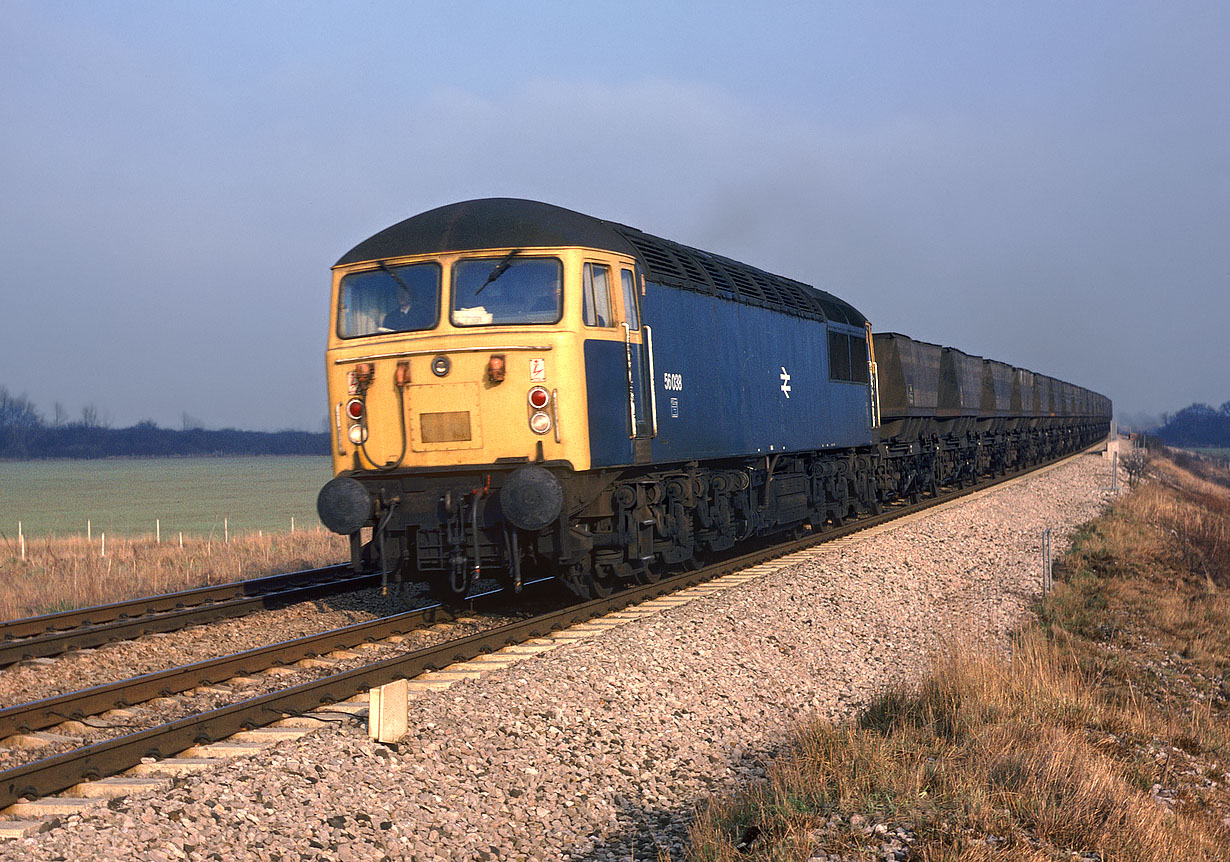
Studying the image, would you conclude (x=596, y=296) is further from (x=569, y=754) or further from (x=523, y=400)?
(x=569, y=754)

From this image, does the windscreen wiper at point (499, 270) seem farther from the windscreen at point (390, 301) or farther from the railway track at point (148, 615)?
the railway track at point (148, 615)

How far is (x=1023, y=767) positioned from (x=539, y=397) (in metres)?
5.08

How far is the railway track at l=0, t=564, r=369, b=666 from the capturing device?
9492 millimetres

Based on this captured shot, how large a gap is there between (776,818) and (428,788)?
1847 mm

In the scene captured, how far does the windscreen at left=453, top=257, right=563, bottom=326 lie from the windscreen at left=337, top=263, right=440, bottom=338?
25 cm

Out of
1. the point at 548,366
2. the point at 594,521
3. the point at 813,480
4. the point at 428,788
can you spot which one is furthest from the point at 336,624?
the point at 813,480

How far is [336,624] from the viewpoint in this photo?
11086 millimetres

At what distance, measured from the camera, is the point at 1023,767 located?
625 centimetres

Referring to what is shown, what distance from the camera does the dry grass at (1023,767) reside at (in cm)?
532

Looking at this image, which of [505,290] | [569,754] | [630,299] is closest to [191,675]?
[569,754]

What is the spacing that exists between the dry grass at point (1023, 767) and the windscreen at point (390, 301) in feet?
16.9

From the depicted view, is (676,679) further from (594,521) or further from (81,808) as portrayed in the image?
(81,808)

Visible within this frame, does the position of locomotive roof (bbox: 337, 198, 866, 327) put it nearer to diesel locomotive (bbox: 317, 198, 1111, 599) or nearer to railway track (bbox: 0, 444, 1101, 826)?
diesel locomotive (bbox: 317, 198, 1111, 599)

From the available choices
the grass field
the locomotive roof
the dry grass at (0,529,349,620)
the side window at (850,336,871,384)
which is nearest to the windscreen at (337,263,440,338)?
the locomotive roof
